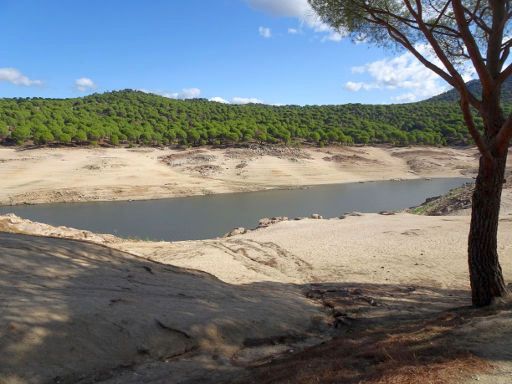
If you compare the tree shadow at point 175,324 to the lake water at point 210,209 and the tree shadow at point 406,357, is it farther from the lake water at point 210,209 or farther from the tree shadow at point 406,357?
the lake water at point 210,209

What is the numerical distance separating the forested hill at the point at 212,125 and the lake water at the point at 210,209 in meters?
15.0

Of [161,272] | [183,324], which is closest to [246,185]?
[161,272]

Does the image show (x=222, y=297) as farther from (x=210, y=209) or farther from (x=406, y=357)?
(x=210, y=209)

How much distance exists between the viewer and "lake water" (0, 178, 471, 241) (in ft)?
→ 77.2

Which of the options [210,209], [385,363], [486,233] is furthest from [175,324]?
[210,209]

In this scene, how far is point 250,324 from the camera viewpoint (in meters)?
6.43

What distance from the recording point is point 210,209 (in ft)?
95.9

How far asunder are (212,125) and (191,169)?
14679 millimetres

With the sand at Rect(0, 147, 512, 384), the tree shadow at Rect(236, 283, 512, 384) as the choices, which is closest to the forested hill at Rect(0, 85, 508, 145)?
the sand at Rect(0, 147, 512, 384)

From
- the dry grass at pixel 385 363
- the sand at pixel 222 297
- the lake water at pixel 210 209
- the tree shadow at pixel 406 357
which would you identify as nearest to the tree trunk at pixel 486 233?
the tree shadow at pixel 406 357

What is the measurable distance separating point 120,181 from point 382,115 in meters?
53.9

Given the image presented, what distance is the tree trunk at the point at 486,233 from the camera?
652 cm

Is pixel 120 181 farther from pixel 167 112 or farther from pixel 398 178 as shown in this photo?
pixel 167 112

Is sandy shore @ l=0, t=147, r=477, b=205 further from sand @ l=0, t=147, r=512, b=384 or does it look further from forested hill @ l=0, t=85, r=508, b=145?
sand @ l=0, t=147, r=512, b=384
